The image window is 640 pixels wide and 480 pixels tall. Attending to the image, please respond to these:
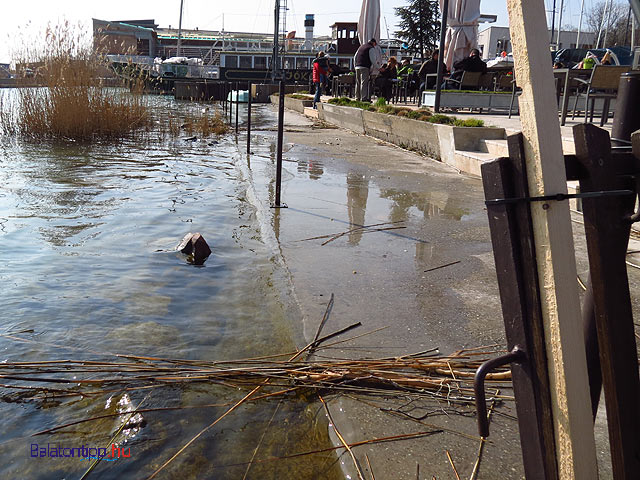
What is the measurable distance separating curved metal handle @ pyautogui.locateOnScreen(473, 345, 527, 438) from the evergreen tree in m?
49.4

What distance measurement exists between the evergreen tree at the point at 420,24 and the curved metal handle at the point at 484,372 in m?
49.4

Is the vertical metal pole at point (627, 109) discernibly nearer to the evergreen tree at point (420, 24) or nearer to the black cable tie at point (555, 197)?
the black cable tie at point (555, 197)

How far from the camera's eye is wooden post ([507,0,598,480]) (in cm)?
122

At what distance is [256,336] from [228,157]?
765cm

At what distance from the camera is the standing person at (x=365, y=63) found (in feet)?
49.5

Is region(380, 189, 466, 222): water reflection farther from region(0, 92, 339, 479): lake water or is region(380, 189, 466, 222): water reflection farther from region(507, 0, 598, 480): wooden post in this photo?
region(507, 0, 598, 480): wooden post

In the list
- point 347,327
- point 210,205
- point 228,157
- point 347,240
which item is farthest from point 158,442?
point 228,157

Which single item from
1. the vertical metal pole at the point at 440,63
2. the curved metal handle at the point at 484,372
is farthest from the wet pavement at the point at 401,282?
the vertical metal pole at the point at 440,63

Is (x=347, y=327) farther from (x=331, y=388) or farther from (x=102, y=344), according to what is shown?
(x=102, y=344)

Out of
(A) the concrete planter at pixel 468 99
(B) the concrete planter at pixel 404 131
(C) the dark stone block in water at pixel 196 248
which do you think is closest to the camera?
(C) the dark stone block in water at pixel 196 248

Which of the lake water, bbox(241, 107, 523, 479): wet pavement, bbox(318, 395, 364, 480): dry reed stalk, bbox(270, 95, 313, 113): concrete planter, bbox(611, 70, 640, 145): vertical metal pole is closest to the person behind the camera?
bbox(611, 70, 640, 145): vertical metal pole

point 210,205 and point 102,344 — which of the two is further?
point 210,205

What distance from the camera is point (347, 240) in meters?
4.75

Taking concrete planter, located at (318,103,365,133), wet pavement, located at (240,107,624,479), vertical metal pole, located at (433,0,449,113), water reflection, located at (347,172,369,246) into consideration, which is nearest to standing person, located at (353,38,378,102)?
concrete planter, located at (318,103,365,133)
